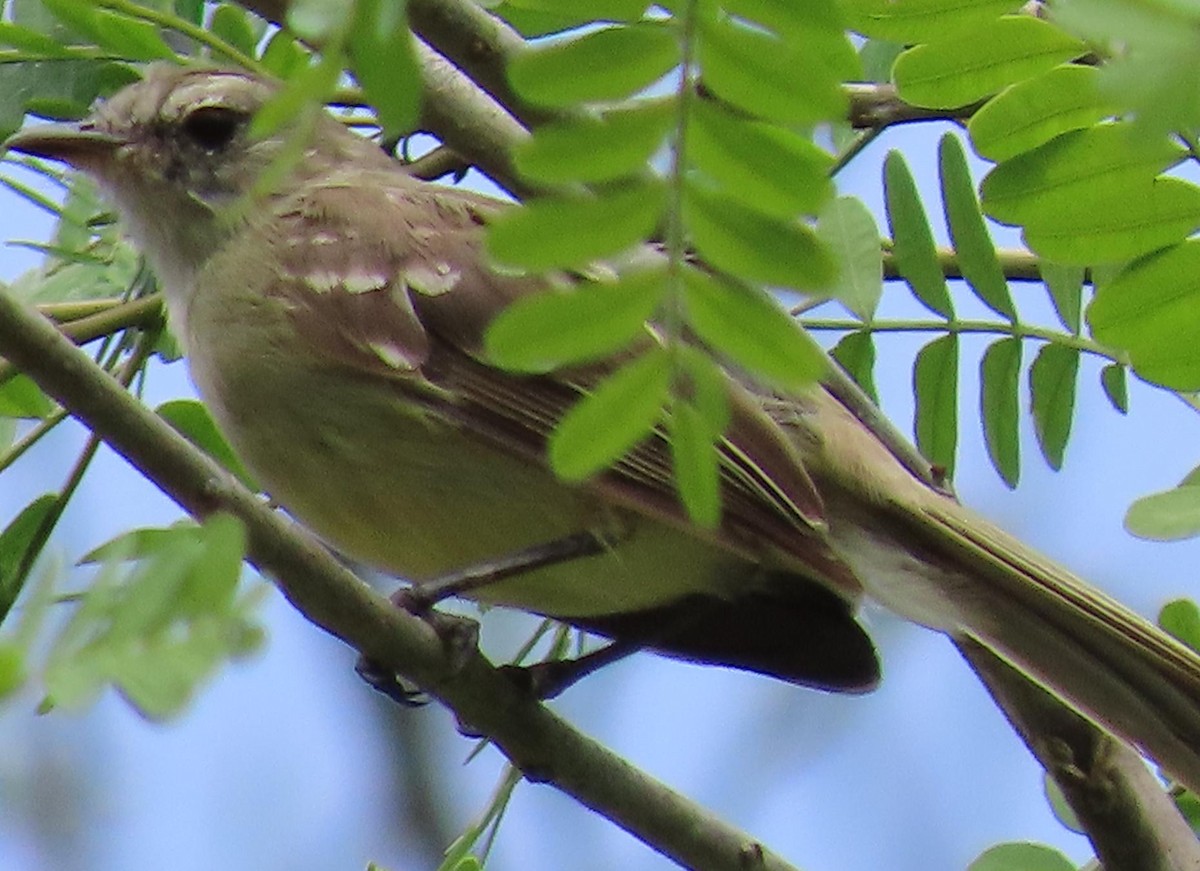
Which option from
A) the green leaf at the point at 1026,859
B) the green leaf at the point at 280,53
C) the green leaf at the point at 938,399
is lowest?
the green leaf at the point at 1026,859

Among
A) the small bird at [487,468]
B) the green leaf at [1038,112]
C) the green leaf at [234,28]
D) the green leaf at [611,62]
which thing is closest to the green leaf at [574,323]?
the green leaf at [611,62]

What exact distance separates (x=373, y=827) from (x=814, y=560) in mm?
5409

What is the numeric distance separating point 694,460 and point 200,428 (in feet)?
7.04

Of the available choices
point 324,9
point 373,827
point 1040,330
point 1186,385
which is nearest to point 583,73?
point 324,9

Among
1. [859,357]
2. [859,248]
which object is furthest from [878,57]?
[859,357]

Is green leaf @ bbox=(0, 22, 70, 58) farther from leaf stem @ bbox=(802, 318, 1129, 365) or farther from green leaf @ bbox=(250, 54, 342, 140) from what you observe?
green leaf @ bbox=(250, 54, 342, 140)

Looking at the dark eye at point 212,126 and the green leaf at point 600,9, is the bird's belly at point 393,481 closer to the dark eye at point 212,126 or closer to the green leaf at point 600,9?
the dark eye at point 212,126

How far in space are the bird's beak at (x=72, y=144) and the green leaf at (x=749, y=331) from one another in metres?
2.48

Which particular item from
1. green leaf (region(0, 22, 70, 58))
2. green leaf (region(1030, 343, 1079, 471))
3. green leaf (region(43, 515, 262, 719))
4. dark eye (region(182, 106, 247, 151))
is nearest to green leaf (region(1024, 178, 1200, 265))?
green leaf (region(1030, 343, 1079, 471))

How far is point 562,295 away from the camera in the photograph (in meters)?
1.40

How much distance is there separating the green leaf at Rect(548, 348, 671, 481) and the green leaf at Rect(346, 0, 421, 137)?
0.28 metres

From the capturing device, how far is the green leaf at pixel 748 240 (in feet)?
4.46

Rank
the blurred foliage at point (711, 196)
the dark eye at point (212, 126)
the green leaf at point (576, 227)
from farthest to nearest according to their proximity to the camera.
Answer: the dark eye at point (212, 126)
the green leaf at point (576, 227)
the blurred foliage at point (711, 196)

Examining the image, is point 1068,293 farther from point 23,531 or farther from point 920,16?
point 23,531
